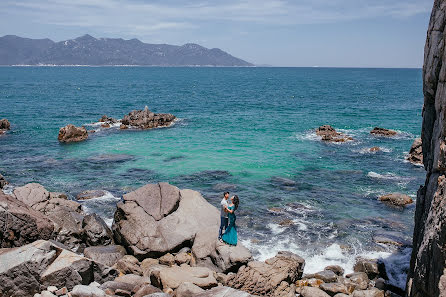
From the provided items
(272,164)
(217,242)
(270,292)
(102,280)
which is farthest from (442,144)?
(272,164)

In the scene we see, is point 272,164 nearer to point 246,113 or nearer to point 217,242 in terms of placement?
point 217,242

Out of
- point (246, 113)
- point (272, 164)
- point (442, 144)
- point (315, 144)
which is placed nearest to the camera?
point (442, 144)

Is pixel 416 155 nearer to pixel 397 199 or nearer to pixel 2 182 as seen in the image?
pixel 397 199

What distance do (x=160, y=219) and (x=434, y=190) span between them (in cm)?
1393

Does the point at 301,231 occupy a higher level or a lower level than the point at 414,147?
lower

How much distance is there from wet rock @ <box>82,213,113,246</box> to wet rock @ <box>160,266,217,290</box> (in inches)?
257

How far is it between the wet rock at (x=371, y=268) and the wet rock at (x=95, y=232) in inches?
544

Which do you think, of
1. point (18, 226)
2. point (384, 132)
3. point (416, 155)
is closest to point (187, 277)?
point (18, 226)

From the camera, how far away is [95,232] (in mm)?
22156

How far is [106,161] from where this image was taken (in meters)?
40.8

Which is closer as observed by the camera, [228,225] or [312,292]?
[312,292]

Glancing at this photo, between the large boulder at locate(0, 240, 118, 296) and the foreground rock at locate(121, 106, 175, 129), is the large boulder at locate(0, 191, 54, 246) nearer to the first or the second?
the large boulder at locate(0, 240, 118, 296)

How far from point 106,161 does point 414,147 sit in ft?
107

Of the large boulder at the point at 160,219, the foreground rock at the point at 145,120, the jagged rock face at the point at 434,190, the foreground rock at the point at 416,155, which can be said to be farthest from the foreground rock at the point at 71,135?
the jagged rock face at the point at 434,190
